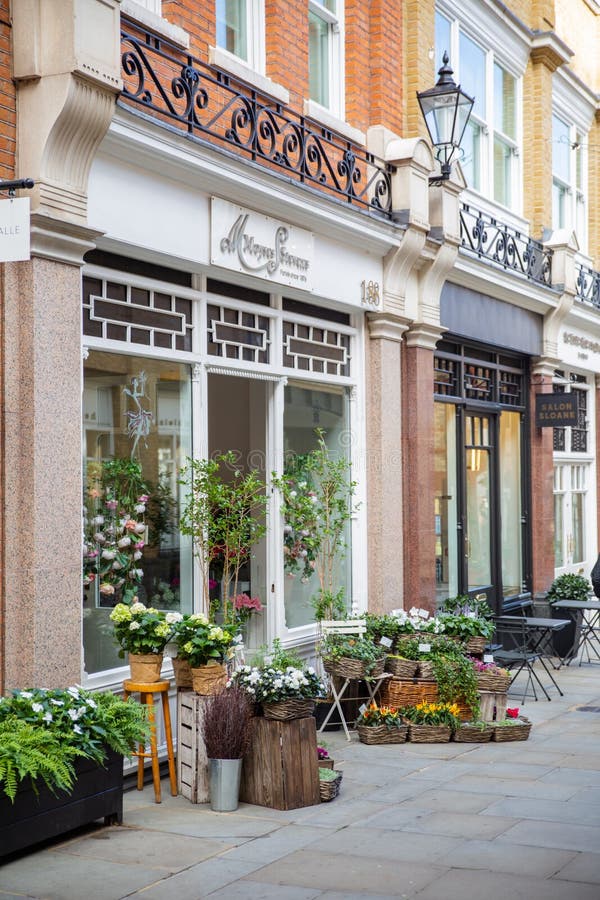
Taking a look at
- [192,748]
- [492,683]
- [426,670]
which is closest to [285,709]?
[192,748]

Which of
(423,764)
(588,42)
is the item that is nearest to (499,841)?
(423,764)

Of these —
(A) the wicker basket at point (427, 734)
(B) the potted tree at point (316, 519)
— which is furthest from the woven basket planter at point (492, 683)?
(B) the potted tree at point (316, 519)

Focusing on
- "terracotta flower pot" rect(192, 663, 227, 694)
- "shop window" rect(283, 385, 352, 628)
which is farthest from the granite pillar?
"shop window" rect(283, 385, 352, 628)

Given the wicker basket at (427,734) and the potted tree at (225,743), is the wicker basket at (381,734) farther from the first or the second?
the potted tree at (225,743)

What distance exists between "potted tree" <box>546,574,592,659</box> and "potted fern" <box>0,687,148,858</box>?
814cm

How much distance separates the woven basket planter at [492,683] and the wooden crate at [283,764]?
2.61m

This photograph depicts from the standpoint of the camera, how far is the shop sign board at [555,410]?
48.8ft

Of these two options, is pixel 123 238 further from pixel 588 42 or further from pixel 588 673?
pixel 588 42

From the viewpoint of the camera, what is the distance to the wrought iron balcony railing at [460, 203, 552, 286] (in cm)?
1300

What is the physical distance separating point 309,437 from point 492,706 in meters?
2.87

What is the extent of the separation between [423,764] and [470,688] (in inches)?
42.4

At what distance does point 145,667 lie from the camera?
7172mm

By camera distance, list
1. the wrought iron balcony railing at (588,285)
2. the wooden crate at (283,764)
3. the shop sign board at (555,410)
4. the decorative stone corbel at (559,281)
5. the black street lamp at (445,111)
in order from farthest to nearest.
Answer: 1. the wrought iron balcony railing at (588,285)
2. the decorative stone corbel at (559,281)
3. the shop sign board at (555,410)
4. the black street lamp at (445,111)
5. the wooden crate at (283,764)

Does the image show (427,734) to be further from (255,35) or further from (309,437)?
(255,35)
